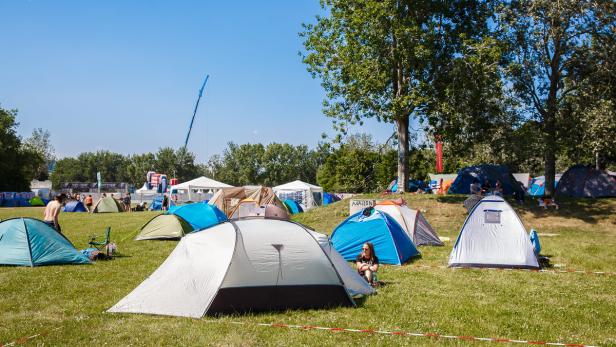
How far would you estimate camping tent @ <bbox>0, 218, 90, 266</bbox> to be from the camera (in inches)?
478

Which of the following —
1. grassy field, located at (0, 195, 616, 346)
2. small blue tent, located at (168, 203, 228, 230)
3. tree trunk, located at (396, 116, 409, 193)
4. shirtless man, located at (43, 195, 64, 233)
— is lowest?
grassy field, located at (0, 195, 616, 346)

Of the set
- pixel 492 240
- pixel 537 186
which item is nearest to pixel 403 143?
pixel 492 240

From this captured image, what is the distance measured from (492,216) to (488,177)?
1903cm

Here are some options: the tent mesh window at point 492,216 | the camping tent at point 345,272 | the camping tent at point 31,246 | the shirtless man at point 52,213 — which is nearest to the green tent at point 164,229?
the shirtless man at point 52,213

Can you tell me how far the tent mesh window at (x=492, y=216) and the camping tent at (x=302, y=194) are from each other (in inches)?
1172

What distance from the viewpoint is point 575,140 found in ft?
83.5

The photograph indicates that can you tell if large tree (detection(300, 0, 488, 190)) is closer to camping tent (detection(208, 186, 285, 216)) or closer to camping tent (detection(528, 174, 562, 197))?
camping tent (detection(208, 186, 285, 216))

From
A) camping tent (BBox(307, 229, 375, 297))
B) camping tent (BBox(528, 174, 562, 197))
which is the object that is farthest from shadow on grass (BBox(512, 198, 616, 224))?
camping tent (BBox(528, 174, 562, 197))

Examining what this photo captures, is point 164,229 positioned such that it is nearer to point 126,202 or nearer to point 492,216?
point 492,216

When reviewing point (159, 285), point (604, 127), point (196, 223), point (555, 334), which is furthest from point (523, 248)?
point (604, 127)

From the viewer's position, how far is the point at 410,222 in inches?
648

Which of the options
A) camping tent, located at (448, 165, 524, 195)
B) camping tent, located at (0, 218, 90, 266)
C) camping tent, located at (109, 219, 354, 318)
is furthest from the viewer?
camping tent, located at (448, 165, 524, 195)

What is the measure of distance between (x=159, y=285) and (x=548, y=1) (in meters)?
22.7

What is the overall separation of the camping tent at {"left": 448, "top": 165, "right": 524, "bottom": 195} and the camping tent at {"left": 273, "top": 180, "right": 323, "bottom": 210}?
12.9m
